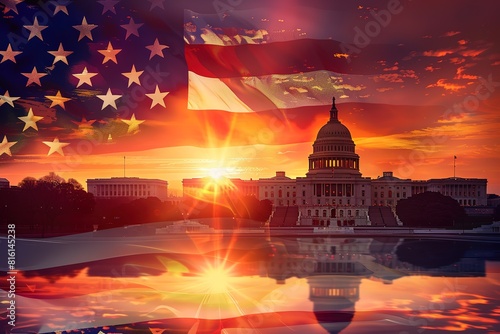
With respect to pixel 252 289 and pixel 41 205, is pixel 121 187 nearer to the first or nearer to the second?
pixel 41 205

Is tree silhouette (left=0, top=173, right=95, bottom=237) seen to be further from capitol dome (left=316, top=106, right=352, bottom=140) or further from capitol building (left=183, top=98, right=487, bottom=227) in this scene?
capitol dome (left=316, top=106, right=352, bottom=140)

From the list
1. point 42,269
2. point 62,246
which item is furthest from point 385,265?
point 62,246

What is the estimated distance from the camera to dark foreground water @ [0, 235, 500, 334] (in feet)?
102

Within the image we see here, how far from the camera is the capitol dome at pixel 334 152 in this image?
170250 millimetres

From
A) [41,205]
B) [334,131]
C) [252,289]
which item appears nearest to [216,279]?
[252,289]

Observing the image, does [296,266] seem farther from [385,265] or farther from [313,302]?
[313,302]

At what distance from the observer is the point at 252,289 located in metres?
40.4

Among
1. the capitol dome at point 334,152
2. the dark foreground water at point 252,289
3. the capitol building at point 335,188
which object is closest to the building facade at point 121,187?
the capitol building at point 335,188

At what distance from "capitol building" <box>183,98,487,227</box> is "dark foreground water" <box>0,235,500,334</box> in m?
86.0

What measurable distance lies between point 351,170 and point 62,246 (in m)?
112

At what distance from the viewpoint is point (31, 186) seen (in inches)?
3548

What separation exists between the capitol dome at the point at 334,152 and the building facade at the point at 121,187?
4677 centimetres

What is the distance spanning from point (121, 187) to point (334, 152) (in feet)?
211

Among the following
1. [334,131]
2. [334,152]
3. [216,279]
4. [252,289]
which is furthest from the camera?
[334,131]
